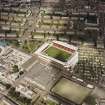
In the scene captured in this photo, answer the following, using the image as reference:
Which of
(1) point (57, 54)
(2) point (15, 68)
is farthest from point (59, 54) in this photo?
(2) point (15, 68)

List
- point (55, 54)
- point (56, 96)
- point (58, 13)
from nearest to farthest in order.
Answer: point (56, 96)
point (55, 54)
point (58, 13)

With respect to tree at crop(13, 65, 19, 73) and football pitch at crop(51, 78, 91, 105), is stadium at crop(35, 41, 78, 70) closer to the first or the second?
football pitch at crop(51, 78, 91, 105)

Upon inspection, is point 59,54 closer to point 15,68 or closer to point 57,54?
point 57,54

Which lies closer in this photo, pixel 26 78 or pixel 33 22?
pixel 26 78

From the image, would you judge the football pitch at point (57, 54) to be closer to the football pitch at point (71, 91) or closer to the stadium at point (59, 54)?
the stadium at point (59, 54)

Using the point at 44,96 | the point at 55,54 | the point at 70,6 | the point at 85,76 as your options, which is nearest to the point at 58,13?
the point at 70,6

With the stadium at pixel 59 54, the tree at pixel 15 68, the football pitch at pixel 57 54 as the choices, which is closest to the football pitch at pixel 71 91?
the stadium at pixel 59 54

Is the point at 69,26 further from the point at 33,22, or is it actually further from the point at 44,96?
the point at 44,96
